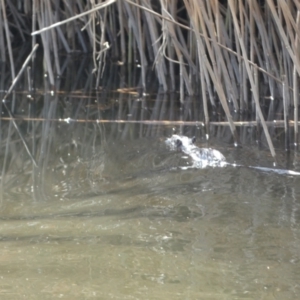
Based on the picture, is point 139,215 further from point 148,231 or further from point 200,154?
point 200,154

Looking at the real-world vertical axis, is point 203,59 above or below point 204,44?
below

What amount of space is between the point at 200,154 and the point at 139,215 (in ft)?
2.72

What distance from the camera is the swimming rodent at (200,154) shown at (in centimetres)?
304

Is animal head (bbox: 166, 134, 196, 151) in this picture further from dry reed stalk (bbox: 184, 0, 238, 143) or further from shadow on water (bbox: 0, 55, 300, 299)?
dry reed stalk (bbox: 184, 0, 238, 143)

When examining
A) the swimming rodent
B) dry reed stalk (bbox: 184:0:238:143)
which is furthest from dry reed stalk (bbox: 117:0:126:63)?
the swimming rodent

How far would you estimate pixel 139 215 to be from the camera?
2.46 metres

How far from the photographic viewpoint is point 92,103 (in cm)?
444

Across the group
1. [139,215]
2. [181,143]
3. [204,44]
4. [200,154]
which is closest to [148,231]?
[139,215]

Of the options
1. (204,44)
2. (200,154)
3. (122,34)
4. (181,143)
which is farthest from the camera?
(122,34)

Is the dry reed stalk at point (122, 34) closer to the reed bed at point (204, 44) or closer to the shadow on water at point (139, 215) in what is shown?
the reed bed at point (204, 44)

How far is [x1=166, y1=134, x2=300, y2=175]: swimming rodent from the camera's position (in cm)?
304

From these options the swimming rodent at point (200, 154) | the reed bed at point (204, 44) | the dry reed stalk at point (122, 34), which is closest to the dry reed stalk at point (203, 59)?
the reed bed at point (204, 44)

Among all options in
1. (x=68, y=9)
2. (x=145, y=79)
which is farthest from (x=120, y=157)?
(x=68, y=9)

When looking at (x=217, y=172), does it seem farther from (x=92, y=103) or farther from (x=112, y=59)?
(x=112, y=59)
